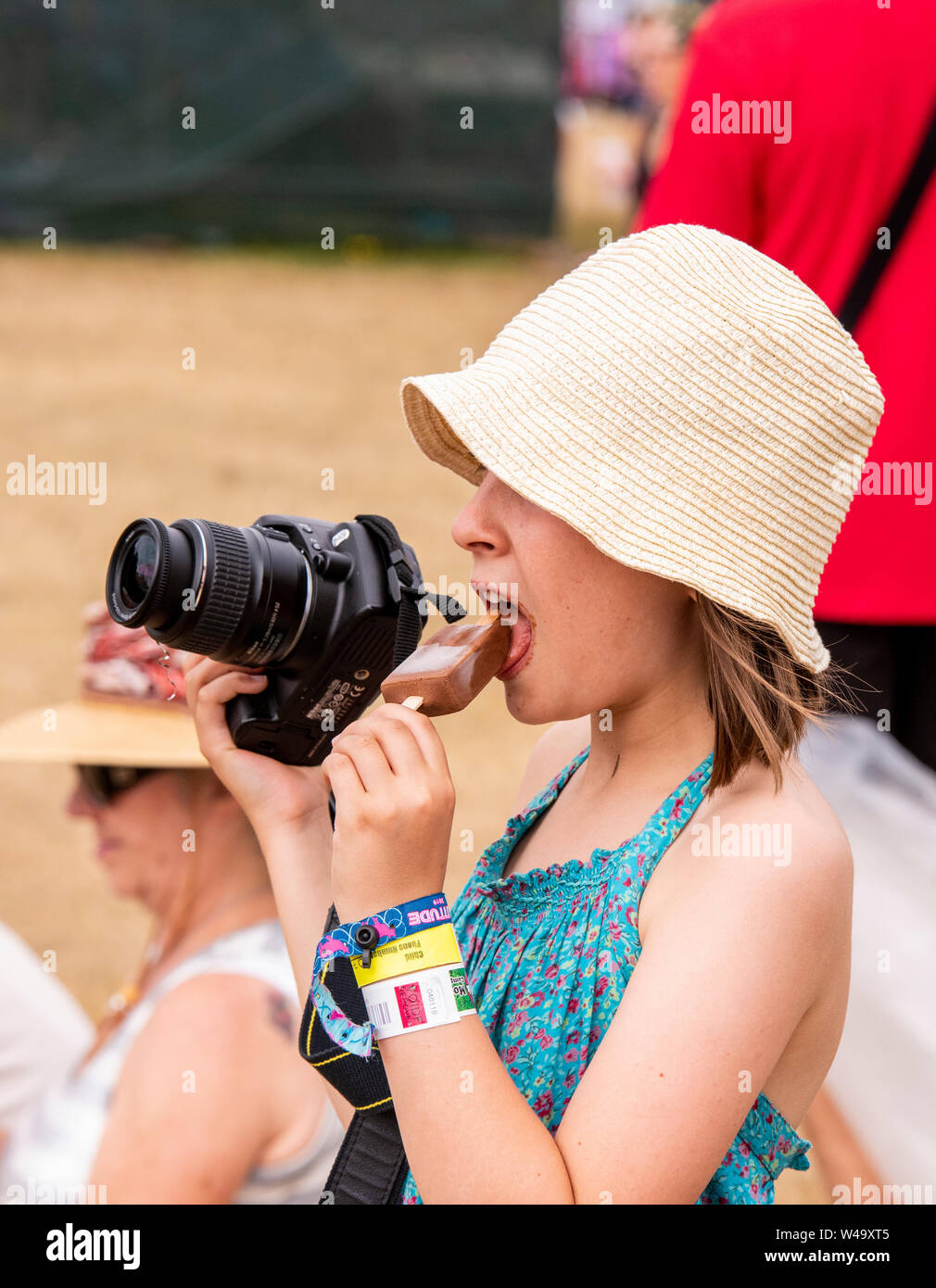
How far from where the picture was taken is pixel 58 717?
2.64 meters

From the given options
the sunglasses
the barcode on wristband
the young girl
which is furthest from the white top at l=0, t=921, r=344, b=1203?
the barcode on wristband

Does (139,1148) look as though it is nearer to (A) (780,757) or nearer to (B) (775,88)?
(A) (780,757)

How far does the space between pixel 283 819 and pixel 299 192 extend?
1240 cm

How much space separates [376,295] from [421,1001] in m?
11.9

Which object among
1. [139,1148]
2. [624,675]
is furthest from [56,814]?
[624,675]

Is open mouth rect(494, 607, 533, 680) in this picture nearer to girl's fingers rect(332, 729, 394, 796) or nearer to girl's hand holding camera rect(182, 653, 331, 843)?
girl's fingers rect(332, 729, 394, 796)

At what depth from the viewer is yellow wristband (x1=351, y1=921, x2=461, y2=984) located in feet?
4.38

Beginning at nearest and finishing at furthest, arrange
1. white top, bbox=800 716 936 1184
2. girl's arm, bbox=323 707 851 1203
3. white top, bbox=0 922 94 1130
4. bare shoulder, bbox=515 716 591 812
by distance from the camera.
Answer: girl's arm, bbox=323 707 851 1203 → bare shoulder, bbox=515 716 591 812 → white top, bbox=800 716 936 1184 → white top, bbox=0 922 94 1130

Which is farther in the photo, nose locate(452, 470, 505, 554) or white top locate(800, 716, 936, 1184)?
white top locate(800, 716, 936, 1184)

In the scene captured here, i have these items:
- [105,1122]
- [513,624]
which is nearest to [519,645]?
[513,624]

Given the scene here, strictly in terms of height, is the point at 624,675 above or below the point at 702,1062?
above

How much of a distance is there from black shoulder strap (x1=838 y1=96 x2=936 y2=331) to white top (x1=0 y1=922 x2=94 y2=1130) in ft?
6.13

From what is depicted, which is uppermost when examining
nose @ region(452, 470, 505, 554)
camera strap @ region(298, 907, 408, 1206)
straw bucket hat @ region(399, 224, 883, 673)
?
straw bucket hat @ region(399, 224, 883, 673)

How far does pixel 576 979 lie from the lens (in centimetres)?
147
